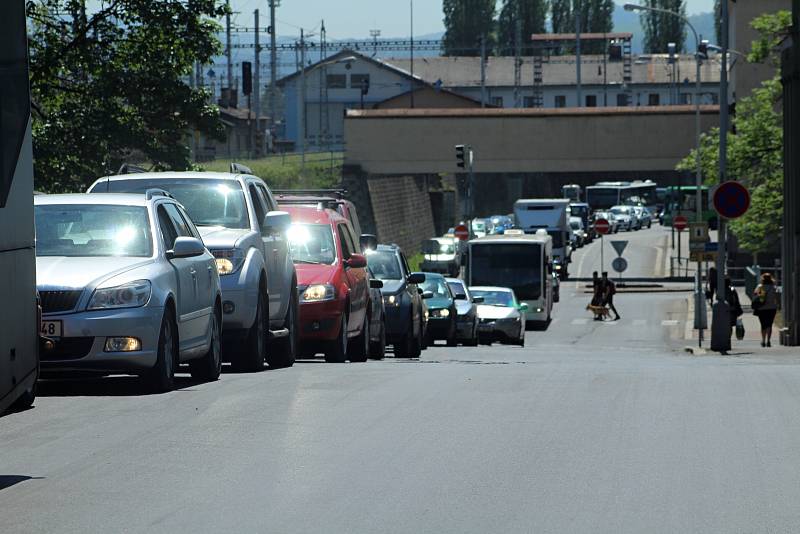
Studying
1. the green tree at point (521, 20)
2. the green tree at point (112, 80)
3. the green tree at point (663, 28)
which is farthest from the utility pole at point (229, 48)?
the green tree at point (663, 28)

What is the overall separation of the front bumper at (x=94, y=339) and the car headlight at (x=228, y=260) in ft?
10.8

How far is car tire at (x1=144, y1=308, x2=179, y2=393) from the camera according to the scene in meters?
12.1

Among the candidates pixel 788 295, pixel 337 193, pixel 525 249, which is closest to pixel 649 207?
pixel 525 249

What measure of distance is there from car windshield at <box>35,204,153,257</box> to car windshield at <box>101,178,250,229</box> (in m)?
3.25

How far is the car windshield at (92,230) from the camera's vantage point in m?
12.5

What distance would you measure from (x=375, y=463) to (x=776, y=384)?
607 centimetres

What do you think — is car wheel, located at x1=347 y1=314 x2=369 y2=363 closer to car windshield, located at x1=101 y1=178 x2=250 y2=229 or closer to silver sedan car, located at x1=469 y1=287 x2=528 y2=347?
car windshield, located at x1=101 y1=178 x2=250 y2=229

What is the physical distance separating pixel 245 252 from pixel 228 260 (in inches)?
7.9

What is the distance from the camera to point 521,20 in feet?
494

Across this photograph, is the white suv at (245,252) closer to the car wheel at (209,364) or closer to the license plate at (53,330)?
the car wheel at (209,364)

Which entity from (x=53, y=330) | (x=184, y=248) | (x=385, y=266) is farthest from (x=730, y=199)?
(x=53, y=330)

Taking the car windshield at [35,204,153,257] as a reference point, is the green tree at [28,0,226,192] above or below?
above

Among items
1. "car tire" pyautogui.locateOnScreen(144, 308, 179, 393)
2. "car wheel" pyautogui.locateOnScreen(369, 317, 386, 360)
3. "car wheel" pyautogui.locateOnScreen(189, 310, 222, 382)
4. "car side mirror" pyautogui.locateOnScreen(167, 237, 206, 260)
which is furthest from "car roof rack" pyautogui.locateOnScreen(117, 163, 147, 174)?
"car tire" pyautogui.locateOnScreen(144, 308, 179, 393)

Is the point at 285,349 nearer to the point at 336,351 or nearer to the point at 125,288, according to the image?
the point at 336,351
